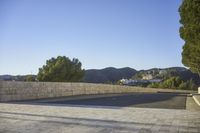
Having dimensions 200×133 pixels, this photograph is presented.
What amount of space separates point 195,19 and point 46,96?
9.90 meters

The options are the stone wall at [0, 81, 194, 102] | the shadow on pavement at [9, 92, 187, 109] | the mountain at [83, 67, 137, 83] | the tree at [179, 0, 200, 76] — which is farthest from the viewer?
the mountain at [83, 67, 137, 83]

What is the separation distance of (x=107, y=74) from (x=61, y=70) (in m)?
48.0

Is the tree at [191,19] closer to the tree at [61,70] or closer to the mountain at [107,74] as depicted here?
the tree at [61,70]

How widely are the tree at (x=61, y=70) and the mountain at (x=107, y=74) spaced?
21.5 metres

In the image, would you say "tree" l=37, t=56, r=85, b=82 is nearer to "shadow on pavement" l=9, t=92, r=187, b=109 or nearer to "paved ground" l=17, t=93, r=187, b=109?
"paved ground" l=17, t=93, r=187, b=109

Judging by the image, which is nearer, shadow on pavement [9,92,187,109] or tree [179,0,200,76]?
shadow on pavement [9,92,187,109]

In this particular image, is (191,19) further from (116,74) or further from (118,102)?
(116,74)

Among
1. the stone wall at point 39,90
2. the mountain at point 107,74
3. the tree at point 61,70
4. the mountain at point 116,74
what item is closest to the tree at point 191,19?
the stone wall at point 39,90

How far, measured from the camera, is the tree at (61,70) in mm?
47031

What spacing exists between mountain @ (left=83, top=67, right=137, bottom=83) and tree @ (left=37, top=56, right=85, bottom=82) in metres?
21.5

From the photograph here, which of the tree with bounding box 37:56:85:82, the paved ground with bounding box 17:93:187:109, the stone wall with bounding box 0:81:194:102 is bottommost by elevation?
the paved ground with bounding box 17:93:187:109

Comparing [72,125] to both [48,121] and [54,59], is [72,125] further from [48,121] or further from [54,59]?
[54,59]

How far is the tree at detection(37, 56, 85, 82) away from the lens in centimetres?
4703

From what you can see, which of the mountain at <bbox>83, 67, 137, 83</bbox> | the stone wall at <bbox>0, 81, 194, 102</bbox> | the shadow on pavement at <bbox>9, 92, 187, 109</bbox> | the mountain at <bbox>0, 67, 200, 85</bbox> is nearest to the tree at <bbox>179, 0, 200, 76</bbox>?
the shadow on pavement at <bbox>9, 92, 187, 109</bbox>
